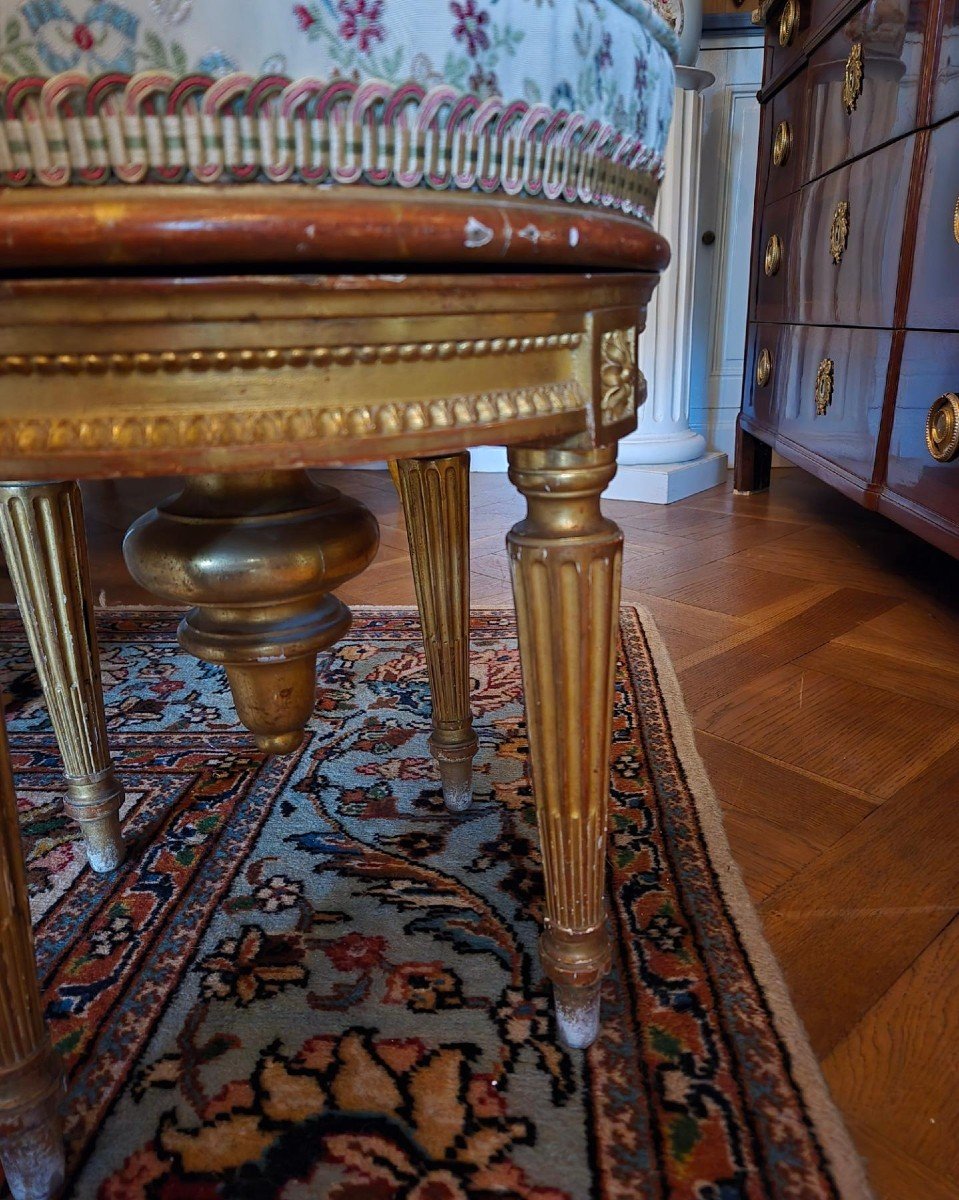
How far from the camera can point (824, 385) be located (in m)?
1.11

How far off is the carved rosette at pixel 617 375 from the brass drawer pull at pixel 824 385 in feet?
2.86

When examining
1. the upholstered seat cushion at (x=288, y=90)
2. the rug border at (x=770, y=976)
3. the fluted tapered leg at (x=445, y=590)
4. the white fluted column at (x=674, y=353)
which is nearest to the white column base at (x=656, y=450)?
the white fluted column at (x=674, y=353)

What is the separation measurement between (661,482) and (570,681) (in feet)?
4.07

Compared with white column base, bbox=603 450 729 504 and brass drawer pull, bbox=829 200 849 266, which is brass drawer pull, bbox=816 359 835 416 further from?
white column base, bbox=603 450 729 504

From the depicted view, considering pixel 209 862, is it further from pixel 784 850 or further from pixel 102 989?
pixel 784 850

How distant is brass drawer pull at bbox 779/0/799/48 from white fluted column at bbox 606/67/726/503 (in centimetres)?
18

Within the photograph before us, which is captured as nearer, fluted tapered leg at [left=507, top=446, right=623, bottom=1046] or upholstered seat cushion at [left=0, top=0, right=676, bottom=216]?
upholstered seat cushion at [left=0, top=0, right=676, bottom=216]

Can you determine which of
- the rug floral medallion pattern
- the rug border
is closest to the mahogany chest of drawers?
the rug border

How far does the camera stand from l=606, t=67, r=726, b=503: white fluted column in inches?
58.7

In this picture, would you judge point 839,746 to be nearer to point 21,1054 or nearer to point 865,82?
point 21,1054

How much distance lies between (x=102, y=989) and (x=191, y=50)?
1.37 ft

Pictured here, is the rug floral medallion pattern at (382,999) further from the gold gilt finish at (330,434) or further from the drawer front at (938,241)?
the drawer front at (938,241)

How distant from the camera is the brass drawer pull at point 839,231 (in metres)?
1.04

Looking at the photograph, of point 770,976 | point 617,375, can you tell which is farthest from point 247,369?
point 770,976
